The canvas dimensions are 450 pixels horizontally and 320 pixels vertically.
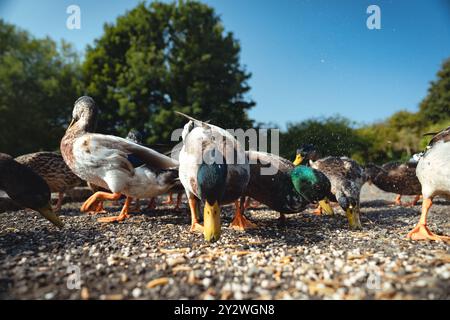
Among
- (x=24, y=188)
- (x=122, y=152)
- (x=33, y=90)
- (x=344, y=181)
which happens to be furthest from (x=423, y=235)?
(x=33, y=90)

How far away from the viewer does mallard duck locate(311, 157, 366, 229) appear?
12.9 ft

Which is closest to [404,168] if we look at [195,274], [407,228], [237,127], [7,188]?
[407,228]

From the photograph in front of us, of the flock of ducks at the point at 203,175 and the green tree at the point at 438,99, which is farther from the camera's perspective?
the green tree at the point at 438,99

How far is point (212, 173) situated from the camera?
99.1 inches

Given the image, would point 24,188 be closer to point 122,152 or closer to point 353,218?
point 122,152

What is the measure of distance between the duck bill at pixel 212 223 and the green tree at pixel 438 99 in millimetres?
26454

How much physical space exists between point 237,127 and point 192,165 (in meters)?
11.0

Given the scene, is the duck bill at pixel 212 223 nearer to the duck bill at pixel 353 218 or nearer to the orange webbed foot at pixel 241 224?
the orange webbed foot at pixel 241 224

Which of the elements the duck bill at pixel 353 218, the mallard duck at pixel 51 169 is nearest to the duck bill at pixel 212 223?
the duck bill at pixel 353 218

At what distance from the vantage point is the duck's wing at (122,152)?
4027 mm

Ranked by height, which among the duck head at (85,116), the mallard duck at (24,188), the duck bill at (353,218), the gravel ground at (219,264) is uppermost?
the duck head at (85,116)

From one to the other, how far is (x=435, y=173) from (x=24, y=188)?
436 cm

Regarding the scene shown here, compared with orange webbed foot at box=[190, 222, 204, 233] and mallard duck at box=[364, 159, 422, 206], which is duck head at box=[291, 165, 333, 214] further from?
mallard duck at box=[364, 159, 422, 206]

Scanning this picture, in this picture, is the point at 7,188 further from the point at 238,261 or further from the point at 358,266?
the point at 358,266
